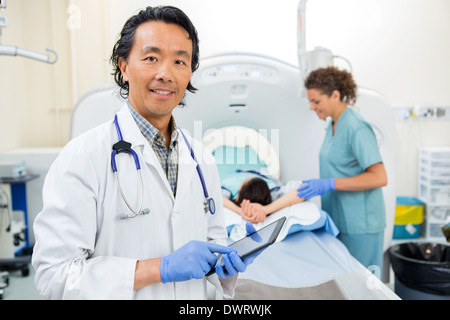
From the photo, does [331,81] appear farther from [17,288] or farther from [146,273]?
[17,288]

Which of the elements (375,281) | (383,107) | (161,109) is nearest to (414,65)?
(383,107)

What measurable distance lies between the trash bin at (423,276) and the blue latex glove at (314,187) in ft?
1.98

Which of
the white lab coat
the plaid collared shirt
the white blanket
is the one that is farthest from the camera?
the white blanket

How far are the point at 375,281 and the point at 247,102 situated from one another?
26.5 inches

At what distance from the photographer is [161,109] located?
62cm

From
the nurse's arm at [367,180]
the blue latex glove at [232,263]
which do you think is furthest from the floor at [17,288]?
the nurse's arm at [367,180]

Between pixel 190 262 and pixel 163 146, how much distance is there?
0.22 metres

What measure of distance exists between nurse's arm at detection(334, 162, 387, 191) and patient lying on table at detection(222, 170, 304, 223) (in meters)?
0.18

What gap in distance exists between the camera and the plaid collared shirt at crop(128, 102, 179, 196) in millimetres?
668

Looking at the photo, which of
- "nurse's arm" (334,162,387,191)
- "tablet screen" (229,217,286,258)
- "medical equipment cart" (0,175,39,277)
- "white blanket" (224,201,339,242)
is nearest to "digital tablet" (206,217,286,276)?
"tablet screen" (229,217,286,258)

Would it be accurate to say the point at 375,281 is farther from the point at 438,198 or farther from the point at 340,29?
the point at 438,198

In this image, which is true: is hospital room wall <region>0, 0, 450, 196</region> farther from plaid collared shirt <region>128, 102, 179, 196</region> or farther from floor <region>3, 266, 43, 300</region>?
floor <region>3, 266, 43, 300</region>

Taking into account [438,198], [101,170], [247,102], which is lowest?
[438,198]

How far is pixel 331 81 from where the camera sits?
57.0 inches
